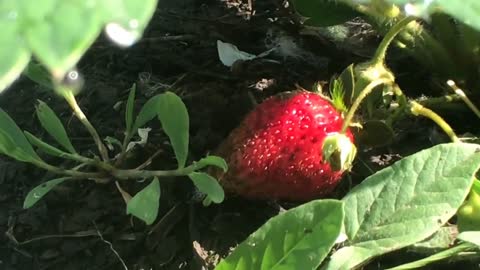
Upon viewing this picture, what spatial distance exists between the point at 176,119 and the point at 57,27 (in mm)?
501

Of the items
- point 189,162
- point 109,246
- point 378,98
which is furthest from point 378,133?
point 109,246

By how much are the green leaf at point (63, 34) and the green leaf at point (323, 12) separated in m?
0.68

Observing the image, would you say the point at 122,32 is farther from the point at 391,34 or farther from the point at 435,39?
the point at 435,39

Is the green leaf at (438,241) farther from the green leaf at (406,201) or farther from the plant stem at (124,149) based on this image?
the plant stem at (124,149)

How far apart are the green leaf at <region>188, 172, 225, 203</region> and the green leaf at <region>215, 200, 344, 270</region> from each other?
0.09 meters

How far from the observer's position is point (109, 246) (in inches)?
39.8

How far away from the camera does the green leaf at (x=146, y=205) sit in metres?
0.83

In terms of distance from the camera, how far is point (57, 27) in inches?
15.2

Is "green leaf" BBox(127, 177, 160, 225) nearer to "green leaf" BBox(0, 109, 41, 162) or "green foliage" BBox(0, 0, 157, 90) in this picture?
"green leaf" BBox(0, 109, 41, 162)

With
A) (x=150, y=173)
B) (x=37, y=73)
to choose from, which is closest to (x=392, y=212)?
(x=150, y=173)

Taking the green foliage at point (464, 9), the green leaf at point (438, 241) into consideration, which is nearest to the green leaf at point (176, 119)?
the green leaf at point (438, 241)

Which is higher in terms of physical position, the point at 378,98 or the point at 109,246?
the point at 378,98

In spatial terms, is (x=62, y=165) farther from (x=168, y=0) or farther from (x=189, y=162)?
(x=168, y=0)

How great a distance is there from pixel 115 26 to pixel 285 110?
580mm
